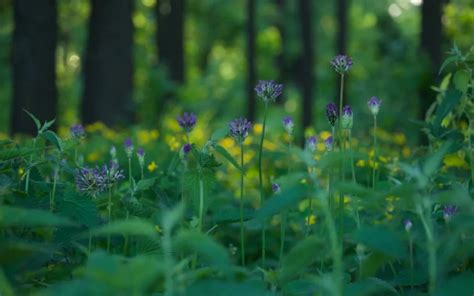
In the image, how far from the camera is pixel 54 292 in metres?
1.56

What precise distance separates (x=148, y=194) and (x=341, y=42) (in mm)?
16797

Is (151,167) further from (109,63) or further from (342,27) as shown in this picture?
(342,27)

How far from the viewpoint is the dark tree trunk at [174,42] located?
1978cm

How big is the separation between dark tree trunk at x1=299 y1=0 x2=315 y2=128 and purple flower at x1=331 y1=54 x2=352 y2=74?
55.3 ft

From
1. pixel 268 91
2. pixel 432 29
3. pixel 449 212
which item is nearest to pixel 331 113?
pixel 268 91

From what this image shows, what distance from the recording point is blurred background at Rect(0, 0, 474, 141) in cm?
1118

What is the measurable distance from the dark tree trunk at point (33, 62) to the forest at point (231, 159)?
0.03 metres

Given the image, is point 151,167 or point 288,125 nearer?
point 288,125

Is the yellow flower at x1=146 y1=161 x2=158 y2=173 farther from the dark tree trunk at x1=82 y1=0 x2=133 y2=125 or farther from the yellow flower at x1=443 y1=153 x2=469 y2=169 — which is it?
the dark tree trunk at x1=82 y1=0 x2=133 y2=125

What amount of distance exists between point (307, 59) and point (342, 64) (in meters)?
17.9

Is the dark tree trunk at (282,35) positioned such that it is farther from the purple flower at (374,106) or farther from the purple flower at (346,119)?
the purple flower at (346,119)

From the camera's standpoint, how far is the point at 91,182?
8.44 feet

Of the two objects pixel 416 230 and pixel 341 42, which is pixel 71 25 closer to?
pixel 341 42

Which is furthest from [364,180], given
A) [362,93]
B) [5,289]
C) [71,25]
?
[71,25]
